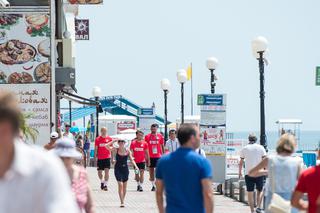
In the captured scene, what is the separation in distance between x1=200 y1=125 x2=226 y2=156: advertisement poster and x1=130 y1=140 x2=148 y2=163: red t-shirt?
5.38 feet

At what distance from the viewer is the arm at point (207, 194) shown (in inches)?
371

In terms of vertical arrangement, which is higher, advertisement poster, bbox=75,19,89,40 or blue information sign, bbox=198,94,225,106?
advertisement poster, bbox=75,19,89,40

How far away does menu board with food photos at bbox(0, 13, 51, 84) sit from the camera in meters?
29.3

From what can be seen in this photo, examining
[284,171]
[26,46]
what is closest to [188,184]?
[284,171]

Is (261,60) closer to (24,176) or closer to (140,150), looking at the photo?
(140,150)

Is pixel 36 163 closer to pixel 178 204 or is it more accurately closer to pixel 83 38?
pixel 178 204

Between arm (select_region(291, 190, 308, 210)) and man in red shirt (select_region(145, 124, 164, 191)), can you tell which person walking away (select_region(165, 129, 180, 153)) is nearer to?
man in red shirt (select_region(145, 124, 164, 191))

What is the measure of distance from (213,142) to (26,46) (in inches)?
242

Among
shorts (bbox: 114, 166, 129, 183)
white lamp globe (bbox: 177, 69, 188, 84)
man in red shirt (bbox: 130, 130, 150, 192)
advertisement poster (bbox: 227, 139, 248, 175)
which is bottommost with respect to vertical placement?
advertisement poster (bbox: 227, 139, 248, 175)

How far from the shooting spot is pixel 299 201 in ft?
29.2

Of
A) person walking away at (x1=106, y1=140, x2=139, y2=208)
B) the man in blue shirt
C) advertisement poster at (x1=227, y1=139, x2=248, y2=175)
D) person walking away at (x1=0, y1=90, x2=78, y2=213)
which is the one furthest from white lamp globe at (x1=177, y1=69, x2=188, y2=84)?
person walking away at (x1=0, y1=90, x2=78, y2=213)

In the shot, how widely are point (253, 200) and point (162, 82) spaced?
26465 mm

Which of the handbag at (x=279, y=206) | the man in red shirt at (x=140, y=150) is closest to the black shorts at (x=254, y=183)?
the man in red shirt at (x=140, y=150)

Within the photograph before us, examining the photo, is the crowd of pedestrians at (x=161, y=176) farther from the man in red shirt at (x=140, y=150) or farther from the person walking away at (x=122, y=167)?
the man in red shirt at (x=140, y=150)
